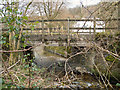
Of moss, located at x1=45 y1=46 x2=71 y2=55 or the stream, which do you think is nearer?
the stream

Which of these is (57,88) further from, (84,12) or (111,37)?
(84,12)

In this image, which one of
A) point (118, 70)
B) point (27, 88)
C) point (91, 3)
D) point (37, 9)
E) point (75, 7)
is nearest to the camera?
point (27, 88)

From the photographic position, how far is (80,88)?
2580mm

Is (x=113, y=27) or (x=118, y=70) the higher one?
(x=113, y=27)

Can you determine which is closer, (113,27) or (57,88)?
(57,88)

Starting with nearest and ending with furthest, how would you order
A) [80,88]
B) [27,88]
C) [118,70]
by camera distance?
[27,88], [80,88], [118,70]

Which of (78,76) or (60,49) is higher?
(60,49)

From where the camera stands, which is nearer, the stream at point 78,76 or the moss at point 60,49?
the stream at point 78,76

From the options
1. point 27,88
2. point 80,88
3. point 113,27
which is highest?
point 113,27

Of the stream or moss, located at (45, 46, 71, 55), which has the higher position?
moss, located at (45, 46, 71, 55)

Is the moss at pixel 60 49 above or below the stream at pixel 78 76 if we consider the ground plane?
above

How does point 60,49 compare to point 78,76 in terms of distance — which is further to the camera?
point 60,49

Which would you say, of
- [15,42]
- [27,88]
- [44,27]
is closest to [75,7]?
[44,27]

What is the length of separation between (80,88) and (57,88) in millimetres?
544
